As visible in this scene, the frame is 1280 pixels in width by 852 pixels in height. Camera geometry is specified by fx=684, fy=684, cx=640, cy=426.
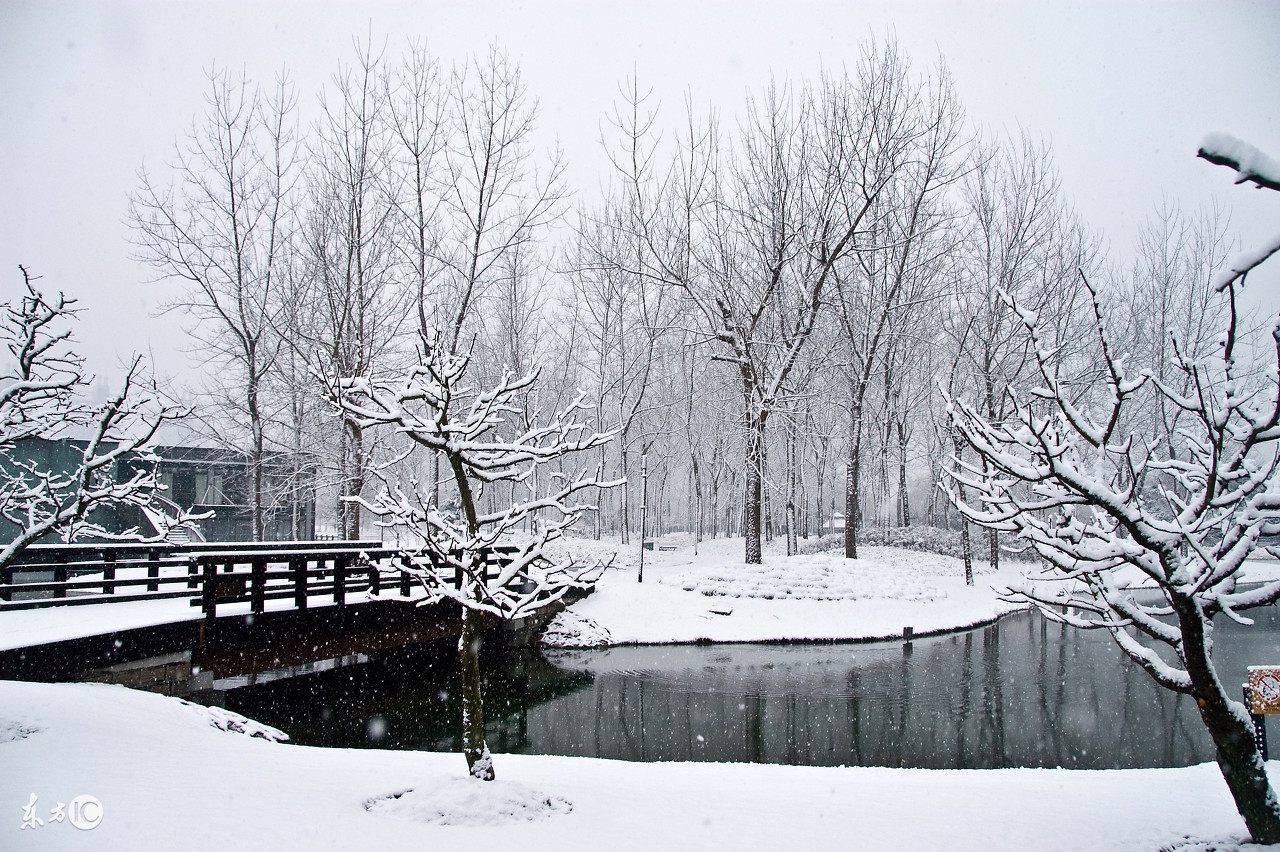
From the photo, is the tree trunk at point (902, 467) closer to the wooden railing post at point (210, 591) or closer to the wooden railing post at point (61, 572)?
the wooden railing post at point (210, 591)

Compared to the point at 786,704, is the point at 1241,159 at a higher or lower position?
higher

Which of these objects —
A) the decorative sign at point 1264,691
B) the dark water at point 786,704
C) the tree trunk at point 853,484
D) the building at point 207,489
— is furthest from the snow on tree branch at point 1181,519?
the building at point 207,489

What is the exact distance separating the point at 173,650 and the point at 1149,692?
16.2 metres

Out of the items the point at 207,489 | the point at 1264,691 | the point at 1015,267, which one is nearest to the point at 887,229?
the point at 1015,267

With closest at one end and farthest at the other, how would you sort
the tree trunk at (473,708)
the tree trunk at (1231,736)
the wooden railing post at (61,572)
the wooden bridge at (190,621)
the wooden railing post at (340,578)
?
the tree trunk at (1231,736) → the tree trunk at (473,708) → the wooden bridge at (190,621) → the wooden railing post at (61,572) → the wooden railing post at (340,578)

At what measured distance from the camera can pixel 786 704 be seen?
12.0 metres

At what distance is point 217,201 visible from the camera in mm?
21125

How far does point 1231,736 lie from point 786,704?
7.87 m

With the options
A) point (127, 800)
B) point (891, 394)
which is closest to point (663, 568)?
point (891, 394)

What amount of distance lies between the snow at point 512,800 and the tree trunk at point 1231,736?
0.81ft

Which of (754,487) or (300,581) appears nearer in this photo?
(300,581)

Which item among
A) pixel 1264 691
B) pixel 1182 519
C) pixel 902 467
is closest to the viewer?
pixel 1182 519

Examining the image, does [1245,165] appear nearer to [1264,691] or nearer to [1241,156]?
[1241,156]

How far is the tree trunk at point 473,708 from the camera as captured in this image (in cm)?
598
